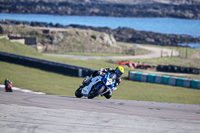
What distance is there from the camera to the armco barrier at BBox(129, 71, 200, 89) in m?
25.1

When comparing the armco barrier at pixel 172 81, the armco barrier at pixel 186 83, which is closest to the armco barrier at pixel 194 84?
the armco barrier at pixel 186 83

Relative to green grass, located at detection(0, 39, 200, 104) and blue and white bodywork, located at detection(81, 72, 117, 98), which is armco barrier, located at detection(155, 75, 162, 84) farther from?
blue and white bodywork, located at detection(81, 72, 117, 98)

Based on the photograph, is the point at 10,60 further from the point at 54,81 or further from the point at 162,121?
the point at 162,121

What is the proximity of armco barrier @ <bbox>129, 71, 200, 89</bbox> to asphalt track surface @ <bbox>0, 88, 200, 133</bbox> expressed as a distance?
50.5 feet

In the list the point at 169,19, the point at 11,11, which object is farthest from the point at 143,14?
the point at 11,11

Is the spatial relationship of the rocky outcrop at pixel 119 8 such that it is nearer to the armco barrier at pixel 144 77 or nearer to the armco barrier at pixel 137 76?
the armco barrier at pixel 137 76

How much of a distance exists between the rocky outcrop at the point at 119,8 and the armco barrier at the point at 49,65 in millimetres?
101572

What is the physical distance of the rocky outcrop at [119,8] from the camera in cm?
14354

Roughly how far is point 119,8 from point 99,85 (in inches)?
6284

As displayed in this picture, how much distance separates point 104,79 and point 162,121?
11.6ft

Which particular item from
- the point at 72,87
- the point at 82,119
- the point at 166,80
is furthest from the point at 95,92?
the point at 166,80

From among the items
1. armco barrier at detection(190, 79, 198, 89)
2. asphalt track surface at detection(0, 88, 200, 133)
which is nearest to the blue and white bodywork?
asphalt track surface at detection(0, 88, 200, 133)

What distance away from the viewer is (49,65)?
2770cm

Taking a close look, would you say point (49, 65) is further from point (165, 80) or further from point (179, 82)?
point (179, 82)
